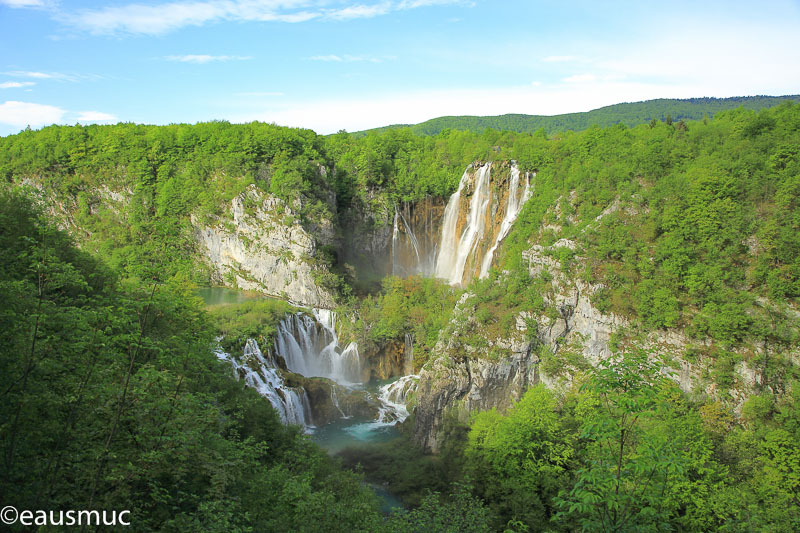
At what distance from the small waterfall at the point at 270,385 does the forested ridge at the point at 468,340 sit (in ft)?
5.36

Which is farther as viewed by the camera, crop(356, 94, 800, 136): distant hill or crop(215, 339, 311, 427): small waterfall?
crop(356, 94, 800, 136): distant hill

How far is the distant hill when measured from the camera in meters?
73.7

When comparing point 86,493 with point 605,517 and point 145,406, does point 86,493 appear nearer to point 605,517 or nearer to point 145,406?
point 145,406

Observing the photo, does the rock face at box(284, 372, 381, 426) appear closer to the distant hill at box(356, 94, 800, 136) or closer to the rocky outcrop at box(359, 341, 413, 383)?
the rocky outcrop at box(359, 341, 413, 383)

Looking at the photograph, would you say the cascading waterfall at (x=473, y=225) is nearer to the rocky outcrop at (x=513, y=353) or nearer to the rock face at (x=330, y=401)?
the rocky outcrop at (x=513, y=353)

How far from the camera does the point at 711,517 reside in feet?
44.5

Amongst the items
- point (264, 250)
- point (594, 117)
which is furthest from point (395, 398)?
point (594, 117)

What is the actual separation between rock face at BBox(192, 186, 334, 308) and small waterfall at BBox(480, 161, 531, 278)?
13.0 metres

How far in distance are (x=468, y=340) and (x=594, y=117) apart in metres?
69.6

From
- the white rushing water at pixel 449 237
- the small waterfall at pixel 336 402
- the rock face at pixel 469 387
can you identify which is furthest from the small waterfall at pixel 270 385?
the white rushing water at pixel 449 237

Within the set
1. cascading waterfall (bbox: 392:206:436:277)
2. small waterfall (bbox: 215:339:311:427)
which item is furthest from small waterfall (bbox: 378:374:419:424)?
cascading waterfall (bbox: 392:206:436:277)

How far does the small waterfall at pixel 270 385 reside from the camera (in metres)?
22.0

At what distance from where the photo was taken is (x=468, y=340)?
79.2 feet

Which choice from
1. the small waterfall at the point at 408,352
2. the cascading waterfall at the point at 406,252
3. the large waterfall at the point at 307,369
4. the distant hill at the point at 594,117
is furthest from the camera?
the distant hill at the point at 594,117
